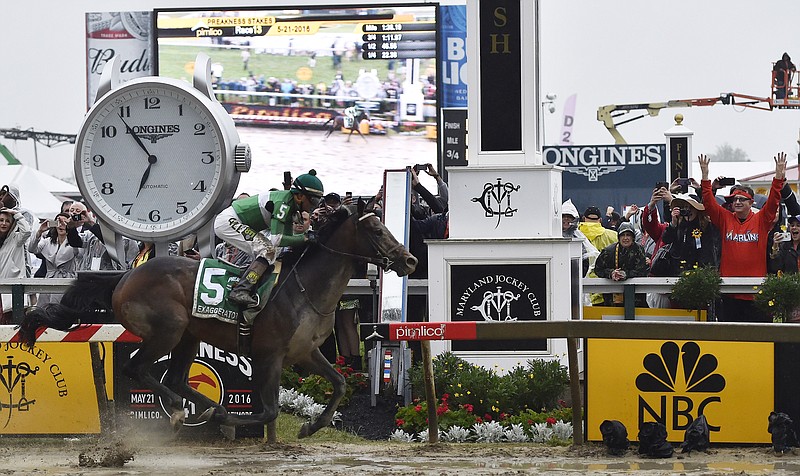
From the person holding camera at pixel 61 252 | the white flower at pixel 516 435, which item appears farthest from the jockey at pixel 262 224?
the person holding camera at pixel 61 252

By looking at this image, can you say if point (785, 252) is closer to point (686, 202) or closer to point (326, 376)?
point (686, 202)

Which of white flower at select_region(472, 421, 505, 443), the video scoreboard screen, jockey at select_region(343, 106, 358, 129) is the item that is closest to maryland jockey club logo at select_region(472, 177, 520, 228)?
white flower at select_region(472, 421, 505, 443)

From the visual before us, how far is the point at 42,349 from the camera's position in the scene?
10.1 m

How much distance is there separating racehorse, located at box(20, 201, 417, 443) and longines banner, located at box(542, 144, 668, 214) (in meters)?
20.6

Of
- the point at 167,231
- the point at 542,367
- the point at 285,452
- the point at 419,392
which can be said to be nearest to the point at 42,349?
the point at 167,231

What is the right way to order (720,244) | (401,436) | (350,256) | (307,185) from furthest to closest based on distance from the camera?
(720,244) → (401,436) → (350,256) → (307,185)

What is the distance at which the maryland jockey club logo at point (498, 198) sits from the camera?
11.7 meters

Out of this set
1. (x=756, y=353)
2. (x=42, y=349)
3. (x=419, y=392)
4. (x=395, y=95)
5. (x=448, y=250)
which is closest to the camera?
(x=756, y=353)

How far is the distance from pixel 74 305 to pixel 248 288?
4.60 feet

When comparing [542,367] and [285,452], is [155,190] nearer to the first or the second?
[285,452]

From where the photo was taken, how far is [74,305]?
9.38 metres

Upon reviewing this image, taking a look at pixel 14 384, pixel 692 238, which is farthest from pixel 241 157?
pixel 692 238

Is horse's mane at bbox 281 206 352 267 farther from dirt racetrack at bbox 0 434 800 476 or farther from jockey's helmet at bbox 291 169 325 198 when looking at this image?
A: dirt racetrack at bbox 0 434 800 476

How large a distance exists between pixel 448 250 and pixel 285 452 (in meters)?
2.93
